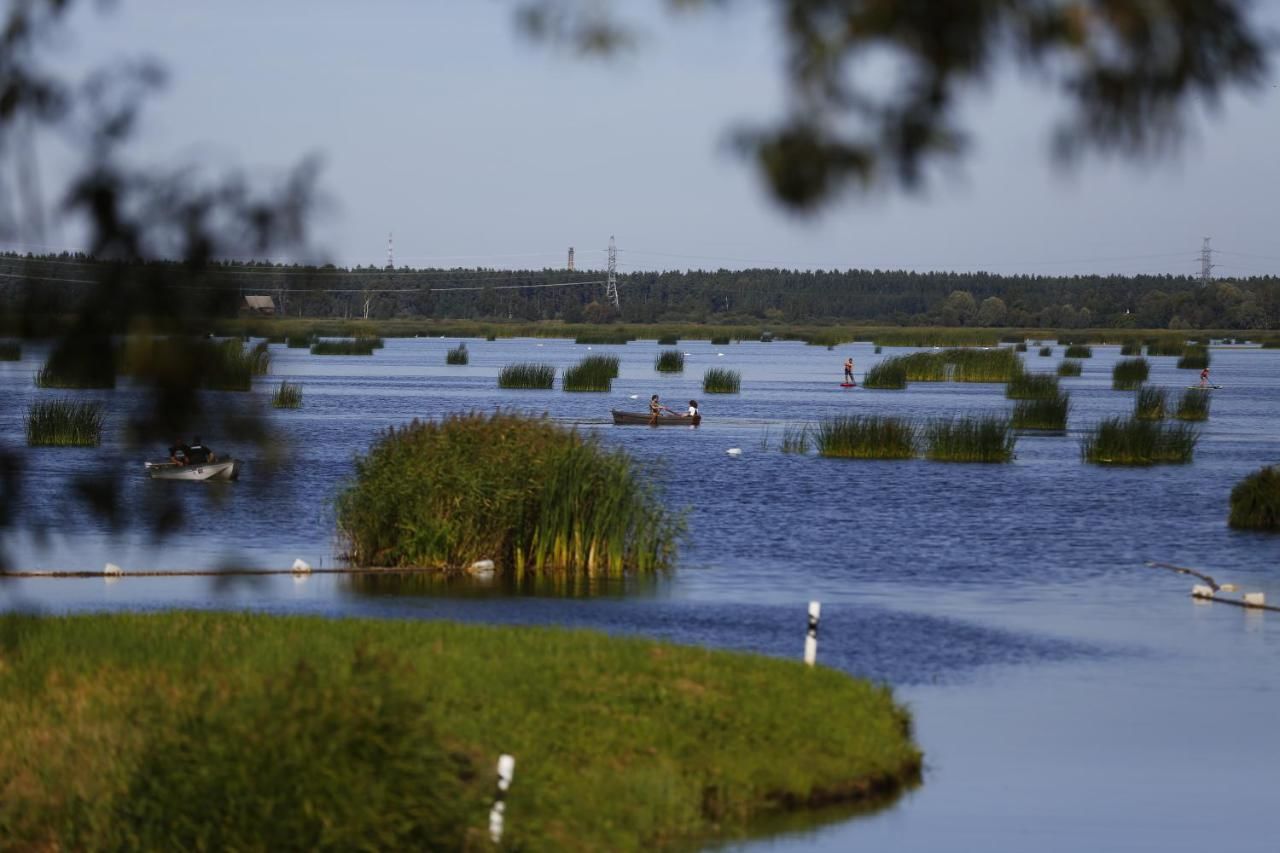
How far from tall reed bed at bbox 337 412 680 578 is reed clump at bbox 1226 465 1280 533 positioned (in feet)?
48.1

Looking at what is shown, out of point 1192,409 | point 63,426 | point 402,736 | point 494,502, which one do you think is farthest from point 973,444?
point 402,736

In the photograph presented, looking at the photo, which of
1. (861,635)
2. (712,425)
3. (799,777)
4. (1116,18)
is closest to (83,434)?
(712,425)

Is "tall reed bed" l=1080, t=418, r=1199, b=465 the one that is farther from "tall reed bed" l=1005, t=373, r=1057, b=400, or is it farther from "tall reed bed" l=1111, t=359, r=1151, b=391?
"tall reed bed" l=1111, t=359, r=1151, b=391

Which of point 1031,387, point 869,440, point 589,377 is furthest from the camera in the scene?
point 589,377

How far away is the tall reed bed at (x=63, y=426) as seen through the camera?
4797 cm

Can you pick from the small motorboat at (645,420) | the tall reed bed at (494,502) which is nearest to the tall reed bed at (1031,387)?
the small motorboat at (645,420)

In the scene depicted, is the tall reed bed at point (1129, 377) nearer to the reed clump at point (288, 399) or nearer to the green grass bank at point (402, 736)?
the reed clump at point (288, 399)

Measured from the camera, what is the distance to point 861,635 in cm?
2297

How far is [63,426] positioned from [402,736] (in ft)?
132

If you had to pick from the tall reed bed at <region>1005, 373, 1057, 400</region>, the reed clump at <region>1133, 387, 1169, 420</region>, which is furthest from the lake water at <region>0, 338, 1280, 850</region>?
the tall reed bed at <region>1005, 373, 1057, 400</region>

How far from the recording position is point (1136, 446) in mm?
49906

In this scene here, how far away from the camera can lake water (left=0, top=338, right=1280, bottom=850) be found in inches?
594

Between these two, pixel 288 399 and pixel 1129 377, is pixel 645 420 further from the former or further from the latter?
pixel 1129 377

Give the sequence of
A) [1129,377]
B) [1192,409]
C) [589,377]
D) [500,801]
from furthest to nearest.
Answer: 1. [1129,377]
2. [589,377]
3. [1192,409]
4. [500,801]
